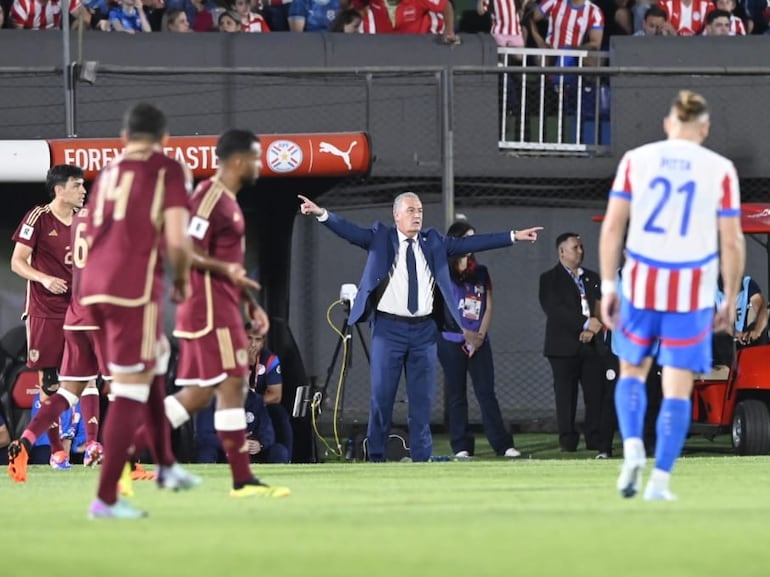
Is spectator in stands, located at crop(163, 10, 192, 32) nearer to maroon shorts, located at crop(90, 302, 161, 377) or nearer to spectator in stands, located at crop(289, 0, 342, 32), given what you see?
spectator in stands, located at crop(289, 0, 342, 32)

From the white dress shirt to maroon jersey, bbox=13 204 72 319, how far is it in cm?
234

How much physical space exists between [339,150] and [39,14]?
4332 millimetres

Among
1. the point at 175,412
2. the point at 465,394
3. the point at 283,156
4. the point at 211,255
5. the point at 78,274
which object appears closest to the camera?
the point at 211,255

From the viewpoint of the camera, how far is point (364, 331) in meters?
18.6

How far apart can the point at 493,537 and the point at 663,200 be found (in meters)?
2.23

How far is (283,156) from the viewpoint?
15234 mm

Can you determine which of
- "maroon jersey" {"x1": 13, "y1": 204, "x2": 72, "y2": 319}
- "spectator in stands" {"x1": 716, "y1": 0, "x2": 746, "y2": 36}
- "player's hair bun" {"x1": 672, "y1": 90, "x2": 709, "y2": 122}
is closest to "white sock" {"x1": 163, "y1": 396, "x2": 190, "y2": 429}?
"player's hair bun" {"x1": 672, "y1": 90, "x2": 709, "y2": 122}

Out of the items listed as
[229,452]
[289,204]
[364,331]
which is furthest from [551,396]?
[229,452]

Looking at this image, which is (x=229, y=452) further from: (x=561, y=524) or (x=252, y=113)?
(x=252, y=113)

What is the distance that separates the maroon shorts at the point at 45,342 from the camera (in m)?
12.8

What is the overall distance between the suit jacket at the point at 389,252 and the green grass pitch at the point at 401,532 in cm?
326

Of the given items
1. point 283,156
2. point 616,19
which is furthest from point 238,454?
point 616,19

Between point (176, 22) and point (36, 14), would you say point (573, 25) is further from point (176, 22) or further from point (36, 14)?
point (36, 14)

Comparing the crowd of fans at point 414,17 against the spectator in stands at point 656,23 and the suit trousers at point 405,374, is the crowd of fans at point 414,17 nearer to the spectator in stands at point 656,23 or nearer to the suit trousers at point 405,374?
the spectator in stands at point 656,23
